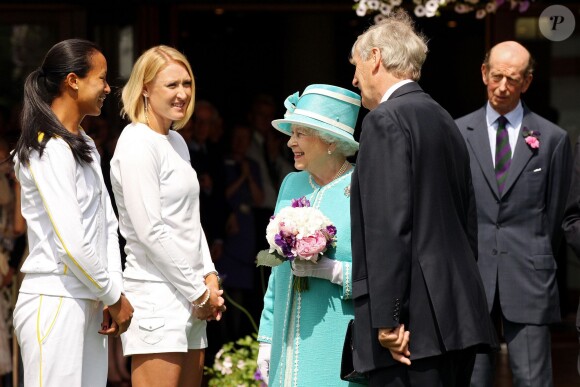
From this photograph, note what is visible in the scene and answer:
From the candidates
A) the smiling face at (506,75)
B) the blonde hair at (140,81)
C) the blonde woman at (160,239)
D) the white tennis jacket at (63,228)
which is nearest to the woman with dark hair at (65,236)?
the white tennis jacket at (63,228)

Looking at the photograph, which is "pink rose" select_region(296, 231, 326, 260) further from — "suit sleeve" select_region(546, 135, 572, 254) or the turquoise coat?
"suit sleeve" select_region(546, 135, 572, 254)

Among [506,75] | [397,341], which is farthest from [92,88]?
[506,75]

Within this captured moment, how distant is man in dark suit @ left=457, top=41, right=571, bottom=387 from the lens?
224 inches

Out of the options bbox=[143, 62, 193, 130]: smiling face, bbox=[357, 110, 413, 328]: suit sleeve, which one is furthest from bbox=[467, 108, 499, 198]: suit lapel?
bbox=[357, 110, 413, 328]: suit sleeve

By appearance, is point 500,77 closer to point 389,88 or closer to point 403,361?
point 389,88

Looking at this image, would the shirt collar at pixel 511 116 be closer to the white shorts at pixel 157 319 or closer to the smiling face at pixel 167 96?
the smiling face at pixel 167 96

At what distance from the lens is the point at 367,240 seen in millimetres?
3832

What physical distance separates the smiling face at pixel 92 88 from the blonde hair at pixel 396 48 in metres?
1.04

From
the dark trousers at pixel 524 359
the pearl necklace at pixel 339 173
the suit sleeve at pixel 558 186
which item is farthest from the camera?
the suit sleeve at pixel 558 186

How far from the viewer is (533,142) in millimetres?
5801

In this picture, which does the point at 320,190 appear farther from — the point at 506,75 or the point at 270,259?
the point at 506,75

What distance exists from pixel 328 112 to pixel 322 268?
2.19ft

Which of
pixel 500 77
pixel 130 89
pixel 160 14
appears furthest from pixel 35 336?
pixel 160 14

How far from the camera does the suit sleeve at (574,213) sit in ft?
15.3
